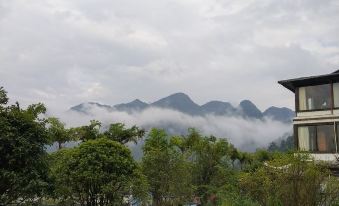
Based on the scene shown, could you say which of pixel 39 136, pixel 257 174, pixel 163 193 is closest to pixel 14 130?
pixel 39 136

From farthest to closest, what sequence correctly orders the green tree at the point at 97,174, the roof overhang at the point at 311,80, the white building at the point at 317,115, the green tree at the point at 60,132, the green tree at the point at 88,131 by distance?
1. the green tree at the point at 88,131
2. the green tree at the point at 60,132
3. the roof overhang at the point at 311,80
4. the white building at the point at 317,115
5. the green tree at the point at 97,174

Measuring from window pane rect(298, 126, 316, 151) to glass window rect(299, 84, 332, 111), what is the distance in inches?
56.1

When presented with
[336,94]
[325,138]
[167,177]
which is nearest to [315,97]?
[336,94]

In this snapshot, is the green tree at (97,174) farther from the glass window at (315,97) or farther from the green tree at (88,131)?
the green tree at (88,131)

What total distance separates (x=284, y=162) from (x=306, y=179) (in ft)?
4.46

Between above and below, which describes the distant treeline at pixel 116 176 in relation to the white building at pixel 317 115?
below

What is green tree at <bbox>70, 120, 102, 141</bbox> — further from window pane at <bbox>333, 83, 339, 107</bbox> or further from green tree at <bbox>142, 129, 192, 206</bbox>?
window pane at <bbox>333, 83, 339, 107</bbox>

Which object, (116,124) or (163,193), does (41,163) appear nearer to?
(163,193)

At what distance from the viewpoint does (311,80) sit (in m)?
34.2

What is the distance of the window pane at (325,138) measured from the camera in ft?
109

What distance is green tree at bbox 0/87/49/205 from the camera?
16297 millimetres

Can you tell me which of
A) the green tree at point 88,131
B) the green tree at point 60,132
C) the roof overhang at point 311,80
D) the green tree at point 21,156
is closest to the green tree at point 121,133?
the green tree at point 88,131

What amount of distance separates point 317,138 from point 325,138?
54 centimetres

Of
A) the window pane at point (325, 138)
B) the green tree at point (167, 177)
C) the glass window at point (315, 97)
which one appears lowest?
the green tree at point (167, 177)
